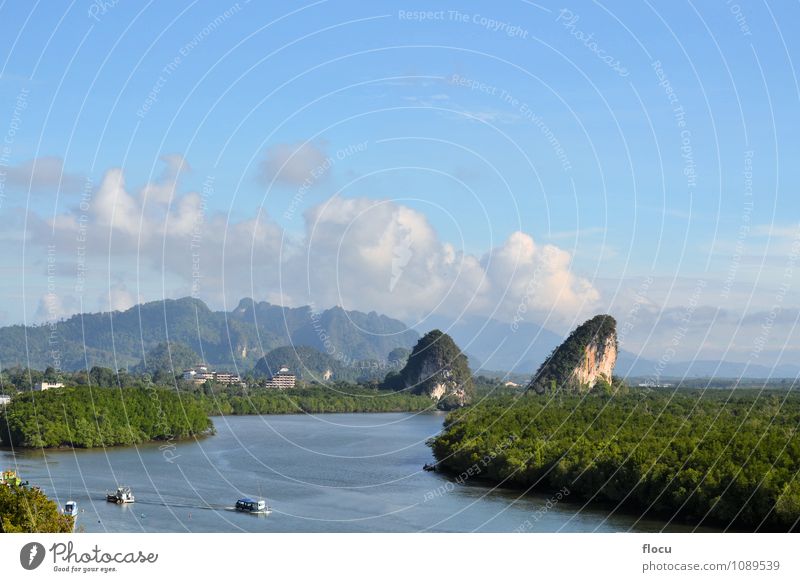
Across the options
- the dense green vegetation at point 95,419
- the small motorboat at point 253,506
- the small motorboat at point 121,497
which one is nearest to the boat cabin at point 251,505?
the small motorboat at point 253,506

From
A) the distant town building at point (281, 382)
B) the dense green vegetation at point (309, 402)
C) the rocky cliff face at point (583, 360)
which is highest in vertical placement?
the rocky cliff face at point (583, 360)

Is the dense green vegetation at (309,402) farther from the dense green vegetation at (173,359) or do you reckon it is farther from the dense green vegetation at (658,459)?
the dense green vegetation at (173,359)

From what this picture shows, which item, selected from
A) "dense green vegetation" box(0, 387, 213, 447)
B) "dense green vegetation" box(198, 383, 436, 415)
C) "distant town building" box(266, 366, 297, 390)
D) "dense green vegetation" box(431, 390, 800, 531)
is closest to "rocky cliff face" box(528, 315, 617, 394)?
"dense green vegetation" box(198, 383, 436, 415)

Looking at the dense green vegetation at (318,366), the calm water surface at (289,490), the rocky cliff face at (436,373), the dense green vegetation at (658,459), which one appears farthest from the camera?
the dense green vegetation at (318,366)

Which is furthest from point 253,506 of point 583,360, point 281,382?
point 281,382

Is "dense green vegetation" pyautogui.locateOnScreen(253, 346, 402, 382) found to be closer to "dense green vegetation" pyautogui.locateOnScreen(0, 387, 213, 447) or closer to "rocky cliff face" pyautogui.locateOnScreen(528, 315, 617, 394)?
"rocky cliff face" pyautogui.locateOnScreen(528, 315, 617, 394)

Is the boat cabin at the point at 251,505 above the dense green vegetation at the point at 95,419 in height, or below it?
below

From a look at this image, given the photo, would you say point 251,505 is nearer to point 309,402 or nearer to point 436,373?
point 309,402
